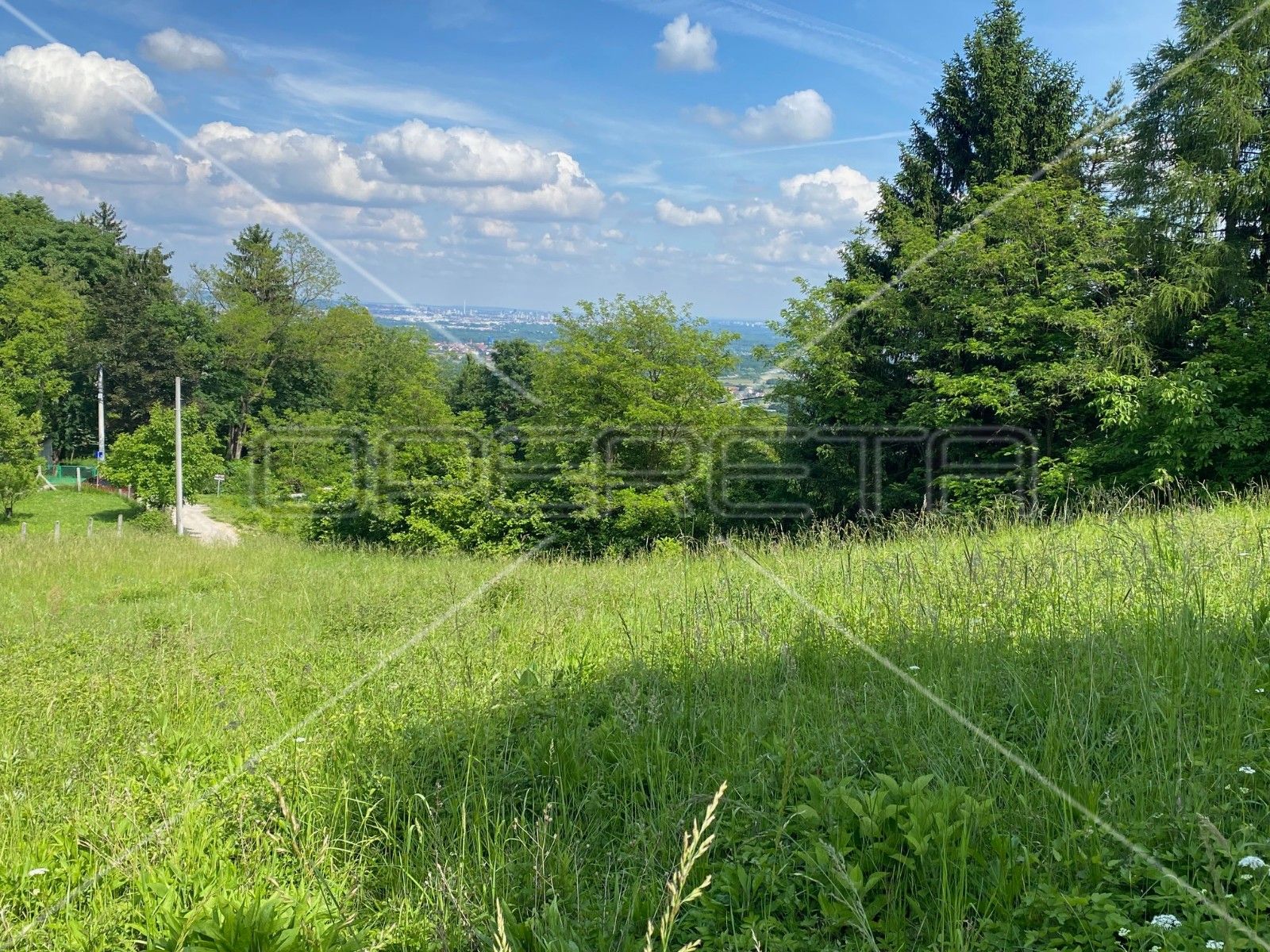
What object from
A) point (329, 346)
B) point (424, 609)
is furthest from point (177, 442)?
point (424, 609)

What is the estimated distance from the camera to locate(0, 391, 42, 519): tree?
116 ft

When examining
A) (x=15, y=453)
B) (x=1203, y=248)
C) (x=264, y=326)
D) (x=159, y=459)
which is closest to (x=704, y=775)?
(x=1203, y=248)

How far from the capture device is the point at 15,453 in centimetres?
3606

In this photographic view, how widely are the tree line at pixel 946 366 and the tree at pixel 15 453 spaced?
0.43 feet

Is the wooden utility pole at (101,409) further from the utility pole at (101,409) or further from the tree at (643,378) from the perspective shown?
the tree at (643,378)

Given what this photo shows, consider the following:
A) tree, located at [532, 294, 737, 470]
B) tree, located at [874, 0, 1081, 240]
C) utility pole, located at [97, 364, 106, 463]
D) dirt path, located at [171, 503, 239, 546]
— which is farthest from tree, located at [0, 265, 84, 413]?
tree, located at [874, 0, 1081, 240]

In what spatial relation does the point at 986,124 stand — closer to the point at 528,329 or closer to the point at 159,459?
the point at 528,329

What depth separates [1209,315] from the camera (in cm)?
1625

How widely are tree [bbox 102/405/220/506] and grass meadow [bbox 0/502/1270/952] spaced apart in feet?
109

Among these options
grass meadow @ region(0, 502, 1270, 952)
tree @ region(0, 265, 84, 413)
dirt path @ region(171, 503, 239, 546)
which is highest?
tree @ region(0, 265, 84, 413)

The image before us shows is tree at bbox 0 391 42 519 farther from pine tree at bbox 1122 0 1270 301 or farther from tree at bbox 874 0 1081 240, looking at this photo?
pine tree at bbox 1122 0 1270 301

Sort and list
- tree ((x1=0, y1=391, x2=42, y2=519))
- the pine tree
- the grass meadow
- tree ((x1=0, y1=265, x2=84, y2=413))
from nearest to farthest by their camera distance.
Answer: the grass meadow < the pine tree < tree ((x1=0, y1=391, x2=42, y2=519)) < tree ((x1=0, y1=265, x2=84, y2=413))

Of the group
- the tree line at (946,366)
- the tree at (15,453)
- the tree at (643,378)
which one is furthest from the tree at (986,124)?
the tree at (15,453)

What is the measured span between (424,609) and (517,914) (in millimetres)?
4408
